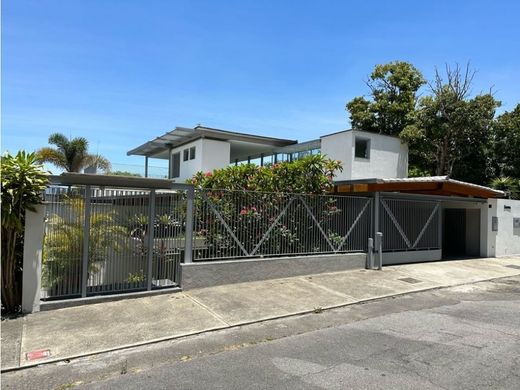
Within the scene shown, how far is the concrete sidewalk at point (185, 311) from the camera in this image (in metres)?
6.05

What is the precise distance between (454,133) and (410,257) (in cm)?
1426

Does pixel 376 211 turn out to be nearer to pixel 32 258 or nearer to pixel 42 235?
pixel 42 235

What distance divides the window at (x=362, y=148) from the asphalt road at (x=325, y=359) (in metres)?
15.0

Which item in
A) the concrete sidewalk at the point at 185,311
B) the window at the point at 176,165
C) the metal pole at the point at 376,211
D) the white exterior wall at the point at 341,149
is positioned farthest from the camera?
the window at the point at 176,165

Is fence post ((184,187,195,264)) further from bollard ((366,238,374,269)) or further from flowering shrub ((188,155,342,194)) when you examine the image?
bollard ((366,238,374,269))

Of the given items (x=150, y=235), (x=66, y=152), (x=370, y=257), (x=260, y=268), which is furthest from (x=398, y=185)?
(x=66, y=152)

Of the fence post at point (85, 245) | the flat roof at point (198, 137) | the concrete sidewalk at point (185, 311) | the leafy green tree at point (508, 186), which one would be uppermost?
the flat roof at point (198, 137)

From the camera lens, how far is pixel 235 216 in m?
10.5

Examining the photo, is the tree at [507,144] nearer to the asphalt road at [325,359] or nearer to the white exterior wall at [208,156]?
the white exterior wall at [208,156]

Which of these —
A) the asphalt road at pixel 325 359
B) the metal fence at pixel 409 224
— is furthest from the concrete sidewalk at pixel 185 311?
the metal fence at pixel 409 224

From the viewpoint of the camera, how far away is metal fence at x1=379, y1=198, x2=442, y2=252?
13.9 meters

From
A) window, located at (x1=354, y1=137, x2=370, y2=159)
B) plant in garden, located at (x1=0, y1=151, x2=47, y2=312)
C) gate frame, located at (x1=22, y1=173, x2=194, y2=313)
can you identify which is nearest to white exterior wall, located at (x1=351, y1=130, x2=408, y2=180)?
window, located at (x1=354, y1=137, x2=370, y2=159)

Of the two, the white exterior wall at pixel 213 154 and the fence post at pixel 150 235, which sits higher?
the white exterior wall at pixel 213 154

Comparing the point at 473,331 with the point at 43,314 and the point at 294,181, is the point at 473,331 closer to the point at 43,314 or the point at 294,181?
the point at 294,181
